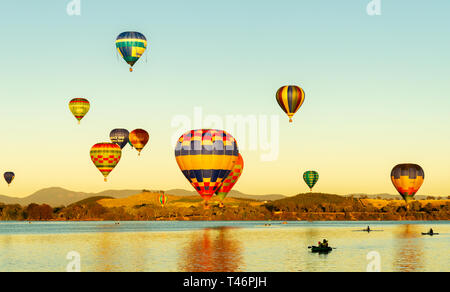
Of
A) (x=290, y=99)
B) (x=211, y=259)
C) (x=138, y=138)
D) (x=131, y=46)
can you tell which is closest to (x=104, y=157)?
(x=138, y=138)

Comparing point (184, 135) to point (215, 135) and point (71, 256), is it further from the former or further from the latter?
point (71, 256)

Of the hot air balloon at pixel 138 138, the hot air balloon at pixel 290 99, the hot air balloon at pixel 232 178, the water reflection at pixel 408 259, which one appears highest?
the hot air balloon at pixel 290 99

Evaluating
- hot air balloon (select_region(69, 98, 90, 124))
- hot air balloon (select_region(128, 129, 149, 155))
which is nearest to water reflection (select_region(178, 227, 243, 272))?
hot air balloon (select_region(69, 98, 90, 124))

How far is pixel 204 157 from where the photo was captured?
408 feet

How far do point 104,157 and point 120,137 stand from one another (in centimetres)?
2147

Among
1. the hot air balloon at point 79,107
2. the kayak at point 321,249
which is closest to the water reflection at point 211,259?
the kayak at point 321,249

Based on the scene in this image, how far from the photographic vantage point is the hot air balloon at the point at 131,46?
128m

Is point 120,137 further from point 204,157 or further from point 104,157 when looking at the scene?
point 204,157

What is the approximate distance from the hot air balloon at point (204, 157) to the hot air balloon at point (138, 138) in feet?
197

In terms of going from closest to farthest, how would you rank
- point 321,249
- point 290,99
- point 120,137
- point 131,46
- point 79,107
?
point 321,249, point 131,46, point 290,99, point 79,107, point 120,137

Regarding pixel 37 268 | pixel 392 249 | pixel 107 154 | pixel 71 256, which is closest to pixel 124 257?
pixel 71 256

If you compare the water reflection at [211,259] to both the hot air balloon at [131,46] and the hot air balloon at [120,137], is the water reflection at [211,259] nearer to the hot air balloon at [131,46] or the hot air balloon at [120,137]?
the hot air balloon at [131,46]

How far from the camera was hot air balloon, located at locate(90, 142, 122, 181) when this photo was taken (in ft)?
565
